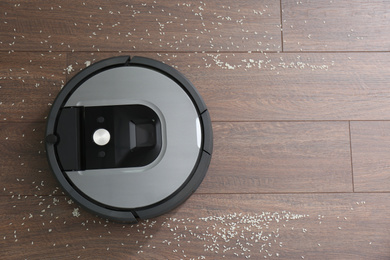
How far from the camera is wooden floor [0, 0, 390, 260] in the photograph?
2.81 ft

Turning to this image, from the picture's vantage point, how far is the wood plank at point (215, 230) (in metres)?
0.85

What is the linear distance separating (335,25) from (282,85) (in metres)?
0.20

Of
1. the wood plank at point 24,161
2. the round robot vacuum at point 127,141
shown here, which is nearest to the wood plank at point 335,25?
the round robot vacuum at point 127,141

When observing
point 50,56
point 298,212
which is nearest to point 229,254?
point 298,212

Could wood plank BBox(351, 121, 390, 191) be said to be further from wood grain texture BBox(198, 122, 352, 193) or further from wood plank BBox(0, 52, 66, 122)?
wood plank BBox(0, 52, 66, 122)

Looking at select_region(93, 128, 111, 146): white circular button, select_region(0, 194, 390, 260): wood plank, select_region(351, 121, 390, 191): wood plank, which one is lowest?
select_region(0, 194, 390, 260): wood plank

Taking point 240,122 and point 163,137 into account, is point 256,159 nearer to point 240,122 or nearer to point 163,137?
point 240,122

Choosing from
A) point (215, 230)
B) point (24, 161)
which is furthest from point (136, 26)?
point (215, 230)

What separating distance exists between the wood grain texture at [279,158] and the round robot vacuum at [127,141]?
0.06 m

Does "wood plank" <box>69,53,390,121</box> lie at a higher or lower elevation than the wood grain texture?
higher

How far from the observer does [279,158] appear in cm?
89

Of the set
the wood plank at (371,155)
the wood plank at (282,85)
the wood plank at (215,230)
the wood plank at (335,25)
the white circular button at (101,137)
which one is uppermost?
the wood plank at (335,25)

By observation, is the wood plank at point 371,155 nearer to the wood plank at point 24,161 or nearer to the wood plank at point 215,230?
the wood plank at point 215,230

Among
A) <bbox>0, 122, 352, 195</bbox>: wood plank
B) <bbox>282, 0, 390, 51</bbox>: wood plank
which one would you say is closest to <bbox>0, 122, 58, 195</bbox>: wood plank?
<bbox>0, 122, 352, 195</bbox>: wood plank
